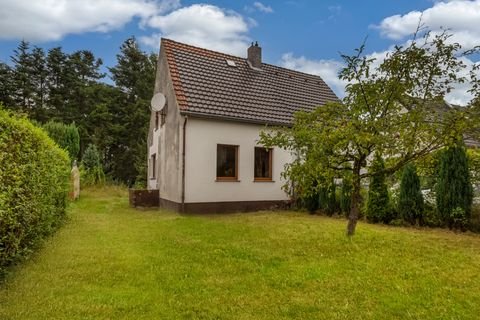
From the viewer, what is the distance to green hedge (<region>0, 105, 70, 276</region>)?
176 inches

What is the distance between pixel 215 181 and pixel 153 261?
22.0 ft

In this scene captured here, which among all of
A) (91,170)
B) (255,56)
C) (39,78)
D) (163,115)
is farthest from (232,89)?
(39,78)

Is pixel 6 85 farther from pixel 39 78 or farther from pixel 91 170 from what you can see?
pixel 91 170

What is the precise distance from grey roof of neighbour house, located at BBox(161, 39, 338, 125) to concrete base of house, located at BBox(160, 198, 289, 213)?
310 cm

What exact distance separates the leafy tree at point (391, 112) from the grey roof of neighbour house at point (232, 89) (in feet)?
18.9

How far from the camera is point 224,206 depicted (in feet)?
41.0

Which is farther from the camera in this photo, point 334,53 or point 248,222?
point 248,222

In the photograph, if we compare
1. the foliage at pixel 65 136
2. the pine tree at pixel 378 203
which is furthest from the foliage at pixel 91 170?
the pine tree at pixel 378 203

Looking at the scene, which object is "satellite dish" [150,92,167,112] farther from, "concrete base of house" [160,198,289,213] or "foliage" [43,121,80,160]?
"foliage" [43,121,80,160]

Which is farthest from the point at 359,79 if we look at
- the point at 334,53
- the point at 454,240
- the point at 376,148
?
the point at 454,240

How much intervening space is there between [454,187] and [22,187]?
9.66 m

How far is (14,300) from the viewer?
396 cm

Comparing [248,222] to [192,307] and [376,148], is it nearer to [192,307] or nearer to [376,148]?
[376,148]

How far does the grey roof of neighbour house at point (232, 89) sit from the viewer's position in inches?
495
